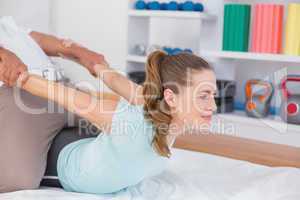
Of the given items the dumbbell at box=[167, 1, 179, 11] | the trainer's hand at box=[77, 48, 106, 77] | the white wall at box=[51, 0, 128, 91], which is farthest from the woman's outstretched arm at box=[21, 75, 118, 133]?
the white wall at box=[51, 0, 128, 91]

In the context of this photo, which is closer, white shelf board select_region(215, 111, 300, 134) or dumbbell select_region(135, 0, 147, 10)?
white shelf board select_region(215, 111, 300, 134)

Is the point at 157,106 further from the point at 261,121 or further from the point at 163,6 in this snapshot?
the point at 163,6

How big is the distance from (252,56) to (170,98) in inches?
57.7

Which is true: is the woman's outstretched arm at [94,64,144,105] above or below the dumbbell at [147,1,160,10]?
below

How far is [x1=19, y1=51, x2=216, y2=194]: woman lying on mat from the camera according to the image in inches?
54.7

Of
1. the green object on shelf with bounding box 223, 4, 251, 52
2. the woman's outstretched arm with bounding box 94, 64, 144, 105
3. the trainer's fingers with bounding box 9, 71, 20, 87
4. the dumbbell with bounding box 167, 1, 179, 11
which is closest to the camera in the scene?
the trainer's fingers with bounding box 9, 71, 20, 87

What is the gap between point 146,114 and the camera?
4.62 feet

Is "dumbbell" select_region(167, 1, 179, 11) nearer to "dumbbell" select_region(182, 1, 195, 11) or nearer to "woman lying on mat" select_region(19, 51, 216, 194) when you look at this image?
"dumbbell" select_region(182, 1, 195, 11)

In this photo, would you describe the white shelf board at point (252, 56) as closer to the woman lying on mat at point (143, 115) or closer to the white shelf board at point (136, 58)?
the white shelf board at point (136, 58)

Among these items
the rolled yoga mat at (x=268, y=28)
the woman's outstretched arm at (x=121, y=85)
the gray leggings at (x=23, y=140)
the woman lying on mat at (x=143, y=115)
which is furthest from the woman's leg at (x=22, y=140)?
the rolled yoga mat at (x=268, y=28)

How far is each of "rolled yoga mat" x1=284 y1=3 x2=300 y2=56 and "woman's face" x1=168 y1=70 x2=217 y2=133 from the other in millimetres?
1428

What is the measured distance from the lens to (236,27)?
111 inches

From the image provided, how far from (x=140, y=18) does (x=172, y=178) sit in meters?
1.80

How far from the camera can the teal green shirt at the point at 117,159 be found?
1408 mm
